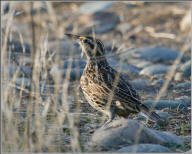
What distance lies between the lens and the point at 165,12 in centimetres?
1477

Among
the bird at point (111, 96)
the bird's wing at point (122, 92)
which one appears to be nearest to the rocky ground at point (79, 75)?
the bird at point (111, 96)

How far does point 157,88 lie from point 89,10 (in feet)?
22.0

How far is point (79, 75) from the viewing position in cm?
884

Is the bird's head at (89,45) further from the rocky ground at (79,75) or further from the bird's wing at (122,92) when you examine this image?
the bird's wing at (122,92)

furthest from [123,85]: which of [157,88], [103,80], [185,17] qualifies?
[185,17]

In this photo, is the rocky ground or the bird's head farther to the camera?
the bird's head

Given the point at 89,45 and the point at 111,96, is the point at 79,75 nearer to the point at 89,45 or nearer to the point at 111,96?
the point at 89,45

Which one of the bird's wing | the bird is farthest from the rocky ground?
the bird's wing

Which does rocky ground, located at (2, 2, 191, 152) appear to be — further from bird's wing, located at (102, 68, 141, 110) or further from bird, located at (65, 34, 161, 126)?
bird's wing, located at (102, 68, 141, 110)

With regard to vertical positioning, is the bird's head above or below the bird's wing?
above

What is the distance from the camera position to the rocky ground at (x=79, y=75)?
498 cm

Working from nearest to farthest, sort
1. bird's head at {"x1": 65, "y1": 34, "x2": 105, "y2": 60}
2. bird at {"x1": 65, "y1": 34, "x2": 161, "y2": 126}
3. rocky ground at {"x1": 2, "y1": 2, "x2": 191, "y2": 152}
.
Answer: rocky ground at {"x1": 2, "y1": 2, "x2": 191, "y2": 152} < bird at {"x1": 65, "y1": 34, "x2": 161, "y2": 126} < bird's head at {"x1": 65, "y1": 34, "x2": 105, "y2": 60}

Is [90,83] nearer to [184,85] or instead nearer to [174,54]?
[184,85]

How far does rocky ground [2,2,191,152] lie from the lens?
498cm
